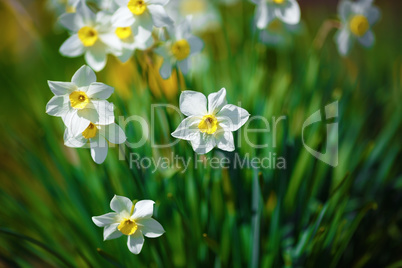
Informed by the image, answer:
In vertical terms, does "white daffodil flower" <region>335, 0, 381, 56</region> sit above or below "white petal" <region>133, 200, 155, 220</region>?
above

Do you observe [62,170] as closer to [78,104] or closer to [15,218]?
[15,218]

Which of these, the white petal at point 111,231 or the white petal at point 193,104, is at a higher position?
the white petal at point 193,104

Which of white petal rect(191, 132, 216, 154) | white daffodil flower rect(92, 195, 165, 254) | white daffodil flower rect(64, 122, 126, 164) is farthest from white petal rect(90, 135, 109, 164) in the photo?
white petal rect(191, 132, 216, 154)

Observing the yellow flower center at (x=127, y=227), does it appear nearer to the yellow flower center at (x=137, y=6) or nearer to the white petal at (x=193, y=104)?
the white petal at (x=193, y=104)

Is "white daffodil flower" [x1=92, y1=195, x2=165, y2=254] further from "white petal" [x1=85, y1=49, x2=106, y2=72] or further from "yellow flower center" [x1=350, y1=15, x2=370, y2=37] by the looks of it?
"yellow flower center" [x1=350, y1=15, x2=370, y2=37]

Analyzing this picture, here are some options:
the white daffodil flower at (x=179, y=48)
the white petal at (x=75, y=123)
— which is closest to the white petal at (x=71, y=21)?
the white daffodil flower at (x=179, y=48)
